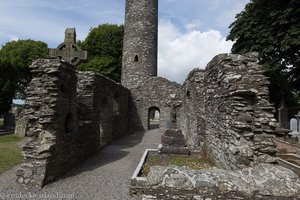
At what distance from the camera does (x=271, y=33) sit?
46.8 ft

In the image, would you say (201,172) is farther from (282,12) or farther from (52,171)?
(282,12)

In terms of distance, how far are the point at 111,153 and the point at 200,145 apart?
4.21 m

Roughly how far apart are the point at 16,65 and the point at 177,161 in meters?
23.8

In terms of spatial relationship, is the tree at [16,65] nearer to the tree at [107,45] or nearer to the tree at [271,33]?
the tree at [107,45]

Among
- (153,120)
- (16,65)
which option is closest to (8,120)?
(16,65)

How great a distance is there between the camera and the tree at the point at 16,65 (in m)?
21.8

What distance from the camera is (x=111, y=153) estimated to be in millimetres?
11250

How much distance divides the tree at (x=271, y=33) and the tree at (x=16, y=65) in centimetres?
1945

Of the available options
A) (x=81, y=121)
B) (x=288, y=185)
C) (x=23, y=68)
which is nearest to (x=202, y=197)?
(x=288, y=185)

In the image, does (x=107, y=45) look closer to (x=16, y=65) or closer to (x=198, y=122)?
(x=16, y=65)

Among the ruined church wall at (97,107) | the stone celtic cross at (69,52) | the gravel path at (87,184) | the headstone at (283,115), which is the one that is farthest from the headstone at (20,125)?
the headstone at (283,115)

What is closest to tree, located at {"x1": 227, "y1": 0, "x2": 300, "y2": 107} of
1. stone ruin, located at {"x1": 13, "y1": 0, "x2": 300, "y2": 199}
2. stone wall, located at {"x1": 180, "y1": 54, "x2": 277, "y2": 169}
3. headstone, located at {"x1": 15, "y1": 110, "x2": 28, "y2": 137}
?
stone ruin, located at {"x1": 13, "y1": 0, "x2": 300, "y2": 199}

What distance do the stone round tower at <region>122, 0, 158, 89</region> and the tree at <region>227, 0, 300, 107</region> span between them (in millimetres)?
8024

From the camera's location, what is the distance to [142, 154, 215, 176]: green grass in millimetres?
7422
